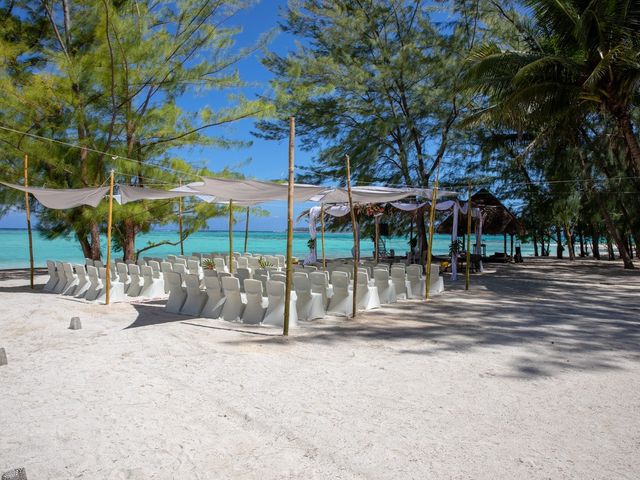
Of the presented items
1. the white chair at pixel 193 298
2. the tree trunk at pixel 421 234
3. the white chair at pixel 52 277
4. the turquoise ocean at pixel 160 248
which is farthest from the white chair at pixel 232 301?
the turquoise ocean at pixel 160 248

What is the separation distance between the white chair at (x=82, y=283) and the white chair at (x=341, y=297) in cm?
557

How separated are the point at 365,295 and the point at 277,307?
2087mm

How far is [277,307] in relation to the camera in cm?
708

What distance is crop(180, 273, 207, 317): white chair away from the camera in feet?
26.1

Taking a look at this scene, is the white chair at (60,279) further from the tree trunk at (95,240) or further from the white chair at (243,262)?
the white chair at (243,262)

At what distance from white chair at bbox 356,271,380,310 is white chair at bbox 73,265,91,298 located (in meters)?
5.92

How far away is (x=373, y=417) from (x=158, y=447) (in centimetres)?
157

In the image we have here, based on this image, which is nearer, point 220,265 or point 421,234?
point 220,265

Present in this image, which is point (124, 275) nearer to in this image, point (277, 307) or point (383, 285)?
point (277, 307)

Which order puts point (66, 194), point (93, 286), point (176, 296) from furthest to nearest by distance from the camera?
point (93, 286) < point (66, 194) < point (176, 296)

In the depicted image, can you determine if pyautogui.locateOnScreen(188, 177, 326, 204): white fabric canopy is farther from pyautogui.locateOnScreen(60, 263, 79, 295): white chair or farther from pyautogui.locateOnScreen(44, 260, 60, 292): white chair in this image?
pyautogui.locateOnScreen(44, 260, 60, 292): white chair

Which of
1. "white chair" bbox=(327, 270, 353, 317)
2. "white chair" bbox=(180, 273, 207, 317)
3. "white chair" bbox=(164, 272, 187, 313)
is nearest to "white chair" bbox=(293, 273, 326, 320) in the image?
"white chair" bbox=(327, 270, 353, 317)

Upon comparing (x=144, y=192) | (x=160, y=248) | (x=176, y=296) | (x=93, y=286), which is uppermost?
(x=144, y=192)

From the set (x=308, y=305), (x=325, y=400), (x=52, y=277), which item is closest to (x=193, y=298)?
(x=308, y=305)
